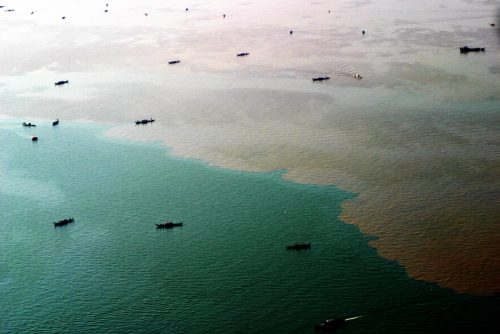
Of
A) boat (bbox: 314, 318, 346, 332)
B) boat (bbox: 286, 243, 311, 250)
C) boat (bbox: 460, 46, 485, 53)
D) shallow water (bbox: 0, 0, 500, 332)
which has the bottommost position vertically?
boat (bbox: 314, 318, 346, 332)

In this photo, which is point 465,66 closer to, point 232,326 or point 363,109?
point 363,109

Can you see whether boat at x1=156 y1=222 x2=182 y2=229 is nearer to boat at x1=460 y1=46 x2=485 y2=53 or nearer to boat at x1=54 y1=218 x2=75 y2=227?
boat at x1=54 y1=218 x2=75 y2=227

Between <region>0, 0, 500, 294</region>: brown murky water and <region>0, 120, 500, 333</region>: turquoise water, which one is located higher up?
<region>0, 0, 500, 294</region>: brown murky water

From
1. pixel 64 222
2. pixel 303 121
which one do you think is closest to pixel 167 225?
pixel 64 222

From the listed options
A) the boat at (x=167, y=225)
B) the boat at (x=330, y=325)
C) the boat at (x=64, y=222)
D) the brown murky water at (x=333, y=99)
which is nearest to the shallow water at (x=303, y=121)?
the brown murky water at (x=333, y=99)

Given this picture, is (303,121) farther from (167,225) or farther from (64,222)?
(64,222)

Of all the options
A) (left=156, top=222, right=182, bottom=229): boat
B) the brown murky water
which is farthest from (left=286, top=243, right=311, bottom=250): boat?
(left=156, top=222, right=182, bottom=229): boat

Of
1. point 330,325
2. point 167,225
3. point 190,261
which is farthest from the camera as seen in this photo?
point 167,225
